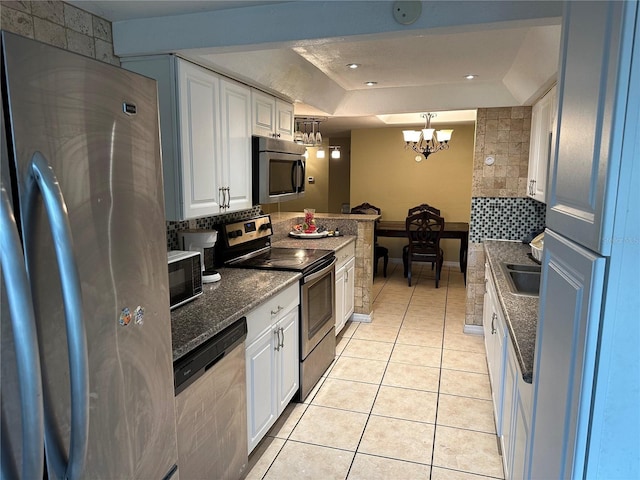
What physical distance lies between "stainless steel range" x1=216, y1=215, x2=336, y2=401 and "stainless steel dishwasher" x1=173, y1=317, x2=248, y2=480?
Result: 2.72 feet

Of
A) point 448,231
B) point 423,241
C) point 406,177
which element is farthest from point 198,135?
point 406,177

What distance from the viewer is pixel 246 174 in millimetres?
2818

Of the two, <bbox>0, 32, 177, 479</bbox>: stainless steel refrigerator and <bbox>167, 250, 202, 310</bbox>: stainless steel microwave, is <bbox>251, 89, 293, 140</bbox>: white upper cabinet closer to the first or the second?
<bbox>167, 250, 202, 310</bbox>: stainless steel microwave

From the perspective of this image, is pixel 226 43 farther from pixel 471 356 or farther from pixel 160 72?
pixel 471 356

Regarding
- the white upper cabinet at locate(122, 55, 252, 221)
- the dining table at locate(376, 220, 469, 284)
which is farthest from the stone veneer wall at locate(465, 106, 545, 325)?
the white upper cabinet at locate(122, 55, 252, 221)

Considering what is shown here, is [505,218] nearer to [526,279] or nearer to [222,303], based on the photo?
[526,279]

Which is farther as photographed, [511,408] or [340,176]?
[340,176]

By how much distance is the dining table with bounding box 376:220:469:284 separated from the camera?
6.00 meters

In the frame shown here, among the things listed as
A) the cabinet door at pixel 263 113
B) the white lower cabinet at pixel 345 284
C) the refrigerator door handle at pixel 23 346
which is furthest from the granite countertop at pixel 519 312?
the cabinet door at pixel 263 113

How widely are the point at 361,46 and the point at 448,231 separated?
3826 millimetres

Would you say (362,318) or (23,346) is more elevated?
(23,346)

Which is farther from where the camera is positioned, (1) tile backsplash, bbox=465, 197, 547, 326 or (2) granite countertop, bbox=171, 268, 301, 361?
(1) tile backsplash, bbox=465, 197, 547, 326

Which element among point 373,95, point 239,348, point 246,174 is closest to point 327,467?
point 239,348

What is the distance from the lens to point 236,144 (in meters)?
2.66
